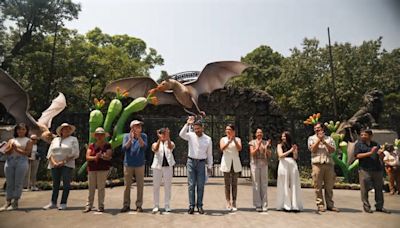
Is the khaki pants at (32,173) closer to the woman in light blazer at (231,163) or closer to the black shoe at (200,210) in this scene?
the black shoe at (200,210)

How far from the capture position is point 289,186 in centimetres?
578

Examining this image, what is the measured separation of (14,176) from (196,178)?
11.1 feet

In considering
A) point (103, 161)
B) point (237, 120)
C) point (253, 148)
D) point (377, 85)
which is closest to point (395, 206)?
point (253, 148)

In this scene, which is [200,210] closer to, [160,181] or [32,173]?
[160,181]

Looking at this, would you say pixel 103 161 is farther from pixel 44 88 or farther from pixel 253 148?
pixel 44 88

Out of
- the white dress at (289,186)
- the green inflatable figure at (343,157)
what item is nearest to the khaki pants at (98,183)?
the white dress at (289,186)

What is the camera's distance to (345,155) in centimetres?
1084

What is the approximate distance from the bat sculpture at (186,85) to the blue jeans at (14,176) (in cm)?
498

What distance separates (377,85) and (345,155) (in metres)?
13.9

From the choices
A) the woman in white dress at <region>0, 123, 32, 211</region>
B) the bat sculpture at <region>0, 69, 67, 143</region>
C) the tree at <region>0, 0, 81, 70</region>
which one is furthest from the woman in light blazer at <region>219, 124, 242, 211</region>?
the tree at <region>0, 0, 81, 70</region>

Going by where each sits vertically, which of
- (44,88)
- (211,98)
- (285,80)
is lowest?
(211,98)

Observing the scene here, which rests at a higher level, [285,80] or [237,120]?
[285,80]

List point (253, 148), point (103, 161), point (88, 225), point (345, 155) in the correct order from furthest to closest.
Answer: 1. point (345, 155)
2. point (253, 148)
3. point (103, 161)
4. point (88, 225)

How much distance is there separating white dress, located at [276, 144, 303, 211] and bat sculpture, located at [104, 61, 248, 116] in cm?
508
